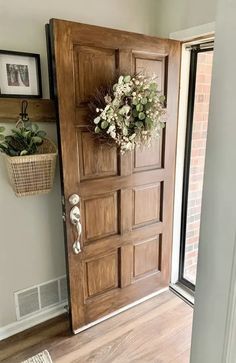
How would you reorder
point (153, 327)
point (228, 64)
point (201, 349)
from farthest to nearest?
1. point (153, 327)
2. point (201, 349)
3. point (228, 64)

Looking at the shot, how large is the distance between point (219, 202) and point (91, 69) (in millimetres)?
1193

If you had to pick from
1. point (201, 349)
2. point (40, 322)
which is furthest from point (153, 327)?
point (201, 349)

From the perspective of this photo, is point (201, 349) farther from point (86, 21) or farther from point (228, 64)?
point (86, 21)

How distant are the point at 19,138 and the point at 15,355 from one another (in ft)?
4.53

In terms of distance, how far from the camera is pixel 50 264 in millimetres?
1965

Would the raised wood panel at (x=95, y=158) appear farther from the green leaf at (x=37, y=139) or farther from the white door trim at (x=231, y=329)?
the white door trim at (x=231, y=329)

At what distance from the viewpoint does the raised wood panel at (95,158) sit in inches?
65.6

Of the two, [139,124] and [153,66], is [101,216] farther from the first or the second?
[153,66]

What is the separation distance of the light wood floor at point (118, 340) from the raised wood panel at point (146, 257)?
304mm

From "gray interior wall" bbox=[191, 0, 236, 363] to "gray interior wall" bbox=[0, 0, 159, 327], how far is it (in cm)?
125

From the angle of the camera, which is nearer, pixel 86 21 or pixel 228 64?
pixel 228 64

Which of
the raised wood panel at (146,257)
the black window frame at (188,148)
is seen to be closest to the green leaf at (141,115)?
the black window frame at (188,148)

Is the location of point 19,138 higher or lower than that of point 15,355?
higher

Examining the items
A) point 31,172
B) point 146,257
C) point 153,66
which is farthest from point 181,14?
point 146,257
